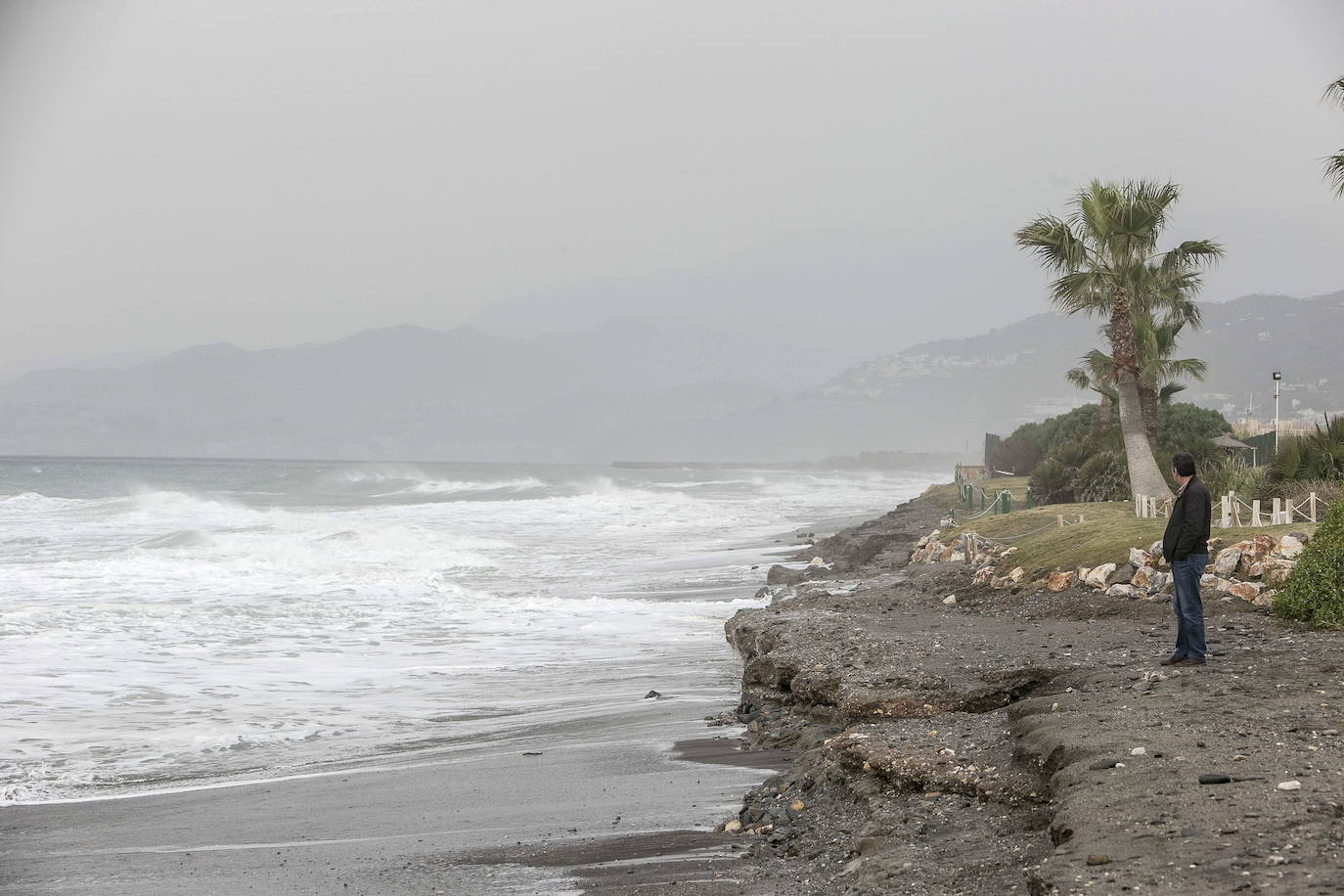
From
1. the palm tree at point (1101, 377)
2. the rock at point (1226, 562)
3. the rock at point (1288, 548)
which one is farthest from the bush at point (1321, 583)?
the palm tree at point (1101, 377)

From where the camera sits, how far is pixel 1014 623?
12523mm

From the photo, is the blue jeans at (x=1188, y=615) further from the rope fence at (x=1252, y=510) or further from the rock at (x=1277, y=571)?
the rope fence at (x=1252, y=510)

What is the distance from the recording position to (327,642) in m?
15.4

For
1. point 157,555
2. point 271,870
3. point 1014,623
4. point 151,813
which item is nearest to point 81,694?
point 151,813

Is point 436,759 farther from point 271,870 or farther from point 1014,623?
point 1014,623

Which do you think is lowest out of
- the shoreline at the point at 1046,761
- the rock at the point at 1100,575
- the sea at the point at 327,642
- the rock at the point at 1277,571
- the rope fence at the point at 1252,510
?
the sea at the point at 327,642

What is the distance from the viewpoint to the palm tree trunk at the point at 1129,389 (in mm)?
21109

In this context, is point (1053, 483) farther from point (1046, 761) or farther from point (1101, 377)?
point (1046, 761)

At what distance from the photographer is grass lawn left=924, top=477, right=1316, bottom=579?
14148mm

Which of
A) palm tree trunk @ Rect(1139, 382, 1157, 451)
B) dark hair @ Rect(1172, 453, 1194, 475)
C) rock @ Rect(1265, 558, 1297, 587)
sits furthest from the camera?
palm tree trunk @ Rect(1139, 382, 1157, 451)

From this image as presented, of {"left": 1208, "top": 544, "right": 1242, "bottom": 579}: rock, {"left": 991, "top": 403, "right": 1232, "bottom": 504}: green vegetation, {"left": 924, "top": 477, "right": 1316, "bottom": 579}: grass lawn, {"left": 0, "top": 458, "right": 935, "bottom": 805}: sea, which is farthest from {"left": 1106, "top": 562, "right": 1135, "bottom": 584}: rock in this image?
{"left": 991, "top": 403, "right": 1232, "bottom": 504}: green vegetation

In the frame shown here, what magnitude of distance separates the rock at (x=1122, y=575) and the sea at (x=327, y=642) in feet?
15.3

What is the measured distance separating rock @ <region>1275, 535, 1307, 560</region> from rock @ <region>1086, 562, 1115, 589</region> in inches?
75.3

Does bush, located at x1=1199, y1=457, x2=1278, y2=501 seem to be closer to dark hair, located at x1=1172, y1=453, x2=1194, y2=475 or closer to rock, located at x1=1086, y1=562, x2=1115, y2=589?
rock, located at x1=1086, y1=562, x2=1115, y2=589
